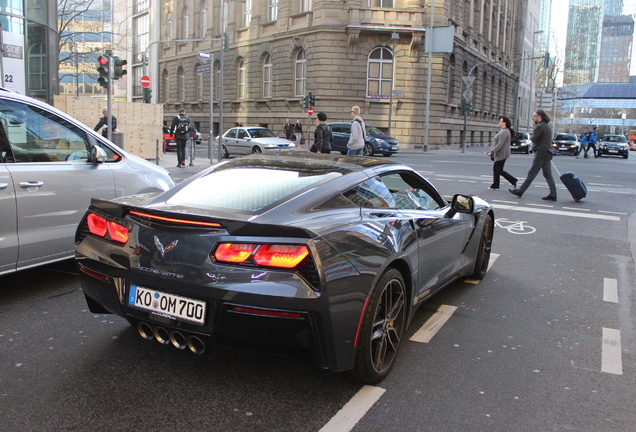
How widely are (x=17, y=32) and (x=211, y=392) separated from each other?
21391 millimetres

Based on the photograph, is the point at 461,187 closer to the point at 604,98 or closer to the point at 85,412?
the point at 85,412

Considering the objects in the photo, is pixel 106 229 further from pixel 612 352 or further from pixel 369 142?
pixel 369 142

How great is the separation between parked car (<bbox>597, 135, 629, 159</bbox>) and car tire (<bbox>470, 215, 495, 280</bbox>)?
130 ft

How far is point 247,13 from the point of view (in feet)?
154

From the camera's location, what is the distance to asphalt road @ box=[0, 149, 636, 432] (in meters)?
2.99

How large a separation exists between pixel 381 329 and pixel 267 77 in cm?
4300

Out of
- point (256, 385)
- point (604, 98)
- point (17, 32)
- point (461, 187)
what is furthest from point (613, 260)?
point (604, 98)

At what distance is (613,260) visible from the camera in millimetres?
A: 7141

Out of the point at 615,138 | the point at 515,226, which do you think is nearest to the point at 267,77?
the point at 615,138

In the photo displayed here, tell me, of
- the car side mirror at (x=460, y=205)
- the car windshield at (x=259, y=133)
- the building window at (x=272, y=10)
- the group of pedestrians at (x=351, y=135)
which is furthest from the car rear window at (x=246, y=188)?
the building window at (x=272, y=10)

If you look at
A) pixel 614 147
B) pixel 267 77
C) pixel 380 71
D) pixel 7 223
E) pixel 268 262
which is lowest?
pixel 7 223

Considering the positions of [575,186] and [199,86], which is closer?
[575,186]

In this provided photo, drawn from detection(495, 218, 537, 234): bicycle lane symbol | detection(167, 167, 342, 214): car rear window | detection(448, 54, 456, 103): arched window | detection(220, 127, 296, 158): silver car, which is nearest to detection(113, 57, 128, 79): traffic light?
detection(220, 127, 296, 158): silver car

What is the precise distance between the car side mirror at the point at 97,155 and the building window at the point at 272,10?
41.0 meters
